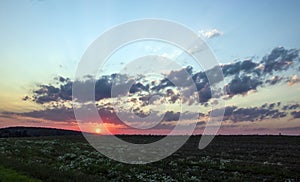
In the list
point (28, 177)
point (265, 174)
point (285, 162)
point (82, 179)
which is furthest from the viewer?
point (285, 162)

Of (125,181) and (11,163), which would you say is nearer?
(125,181)

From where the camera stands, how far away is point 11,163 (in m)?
26.5

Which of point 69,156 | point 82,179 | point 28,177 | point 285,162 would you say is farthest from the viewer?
point 69,156

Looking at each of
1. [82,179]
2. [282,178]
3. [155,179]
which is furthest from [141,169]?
[282,178]

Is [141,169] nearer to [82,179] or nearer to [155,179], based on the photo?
[155,179]

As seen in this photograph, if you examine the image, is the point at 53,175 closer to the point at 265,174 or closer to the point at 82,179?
the point at 82,179

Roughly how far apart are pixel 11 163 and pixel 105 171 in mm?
7117

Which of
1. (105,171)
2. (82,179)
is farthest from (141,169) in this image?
(82,179)

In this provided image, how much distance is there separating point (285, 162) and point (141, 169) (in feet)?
44.7

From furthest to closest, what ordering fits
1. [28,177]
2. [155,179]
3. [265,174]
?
[265,174], [155,179], [28,177]

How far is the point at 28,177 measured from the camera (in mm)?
20594

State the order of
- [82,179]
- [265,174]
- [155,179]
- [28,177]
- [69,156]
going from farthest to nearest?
[69,156]
[265,174]
[155,179]
[28,177]
[82,179]

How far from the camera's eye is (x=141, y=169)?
2669 cm

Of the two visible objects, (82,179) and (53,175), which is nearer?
(82,179)
